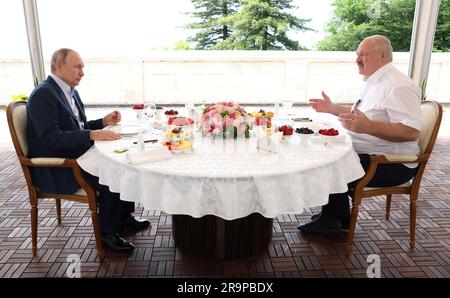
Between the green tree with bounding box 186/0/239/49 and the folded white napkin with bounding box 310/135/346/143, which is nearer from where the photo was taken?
the folded white napkin with bounding box 310/135/346/143

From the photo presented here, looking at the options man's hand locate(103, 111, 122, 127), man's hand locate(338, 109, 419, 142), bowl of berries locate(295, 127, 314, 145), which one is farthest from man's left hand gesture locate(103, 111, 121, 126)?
man's hand locate(338, 109, 419, 142)

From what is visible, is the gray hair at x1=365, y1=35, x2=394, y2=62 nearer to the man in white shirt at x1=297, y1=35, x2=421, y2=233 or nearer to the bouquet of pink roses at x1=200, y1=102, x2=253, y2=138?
the man in white shirt at x1=297, y1=35, x2=421, y2=233

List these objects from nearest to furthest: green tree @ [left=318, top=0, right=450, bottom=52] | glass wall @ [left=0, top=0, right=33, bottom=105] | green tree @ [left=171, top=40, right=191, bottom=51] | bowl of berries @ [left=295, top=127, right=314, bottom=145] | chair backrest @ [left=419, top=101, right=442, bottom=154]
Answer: bowl of berries @ [left=295, top=127, right=314, bottom=145] < chair backrest @ [left=419, top=101, right=442, bottom=154] < glass wall @ [left=0, top=0, right=33, bottom=105] < green tree @ [left=318, top=0, right=450, bottom=52] < green tree @ [left=171, top=40, right=191, bottom=51]

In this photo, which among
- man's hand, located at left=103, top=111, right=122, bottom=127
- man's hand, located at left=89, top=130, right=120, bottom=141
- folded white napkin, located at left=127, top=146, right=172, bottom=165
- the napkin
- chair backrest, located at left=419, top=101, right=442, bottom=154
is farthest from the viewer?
man's hand, located at left=103, top=111, right=122, bottom=127

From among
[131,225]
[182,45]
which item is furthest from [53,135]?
[182,45]

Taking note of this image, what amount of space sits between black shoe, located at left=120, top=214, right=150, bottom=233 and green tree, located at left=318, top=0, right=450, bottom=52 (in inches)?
399

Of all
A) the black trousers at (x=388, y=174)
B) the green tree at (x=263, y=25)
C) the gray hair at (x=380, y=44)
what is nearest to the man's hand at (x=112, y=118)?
the black trousers at (x=388, y=174)

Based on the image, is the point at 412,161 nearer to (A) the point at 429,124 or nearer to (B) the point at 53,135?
(A) the point at 429,124

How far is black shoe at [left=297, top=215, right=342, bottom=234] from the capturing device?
110 inches

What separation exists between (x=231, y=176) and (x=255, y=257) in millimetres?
925

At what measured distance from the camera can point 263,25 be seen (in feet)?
39.8

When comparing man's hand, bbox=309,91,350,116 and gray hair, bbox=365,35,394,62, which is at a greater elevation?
gray hair, bbox=365,35,394,62

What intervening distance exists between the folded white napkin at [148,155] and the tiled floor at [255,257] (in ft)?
2.54
